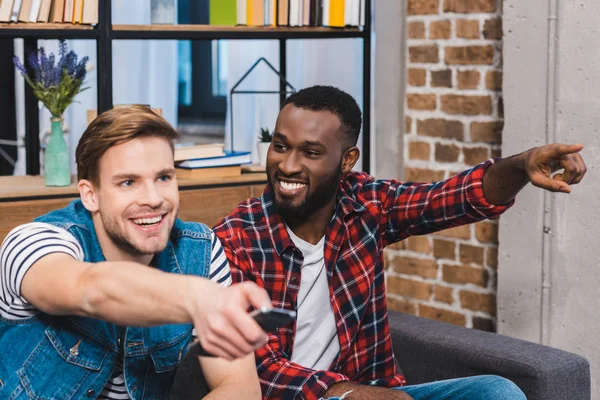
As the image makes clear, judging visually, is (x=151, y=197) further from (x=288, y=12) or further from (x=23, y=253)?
(x=288, y=12)

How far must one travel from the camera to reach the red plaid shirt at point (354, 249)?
209 cm

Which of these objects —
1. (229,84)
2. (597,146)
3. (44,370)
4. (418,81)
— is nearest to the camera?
(44,370)

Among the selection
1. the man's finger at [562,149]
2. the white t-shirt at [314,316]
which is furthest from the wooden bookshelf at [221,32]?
the man's finger at [562,149]

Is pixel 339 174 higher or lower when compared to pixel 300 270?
higher

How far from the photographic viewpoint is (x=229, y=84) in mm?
4328

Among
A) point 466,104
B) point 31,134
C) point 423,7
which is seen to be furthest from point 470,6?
point 31,134

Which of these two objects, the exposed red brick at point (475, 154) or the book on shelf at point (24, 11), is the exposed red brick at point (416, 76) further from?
the book on shelf at point (24, 11)

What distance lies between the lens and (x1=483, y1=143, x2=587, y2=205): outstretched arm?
1959mm

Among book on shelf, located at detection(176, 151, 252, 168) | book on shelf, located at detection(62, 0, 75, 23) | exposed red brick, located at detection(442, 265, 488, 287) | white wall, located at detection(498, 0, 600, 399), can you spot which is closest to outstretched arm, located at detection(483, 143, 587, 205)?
white wall, located at detection(498, 0, 600, 399)

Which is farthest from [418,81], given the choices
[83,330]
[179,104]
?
[179,104]

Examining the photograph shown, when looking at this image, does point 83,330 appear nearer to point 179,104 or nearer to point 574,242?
point 574,242

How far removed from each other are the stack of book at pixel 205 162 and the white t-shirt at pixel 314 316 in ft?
2.88

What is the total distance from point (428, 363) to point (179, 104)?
151 inches

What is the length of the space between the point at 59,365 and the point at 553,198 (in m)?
1.61
